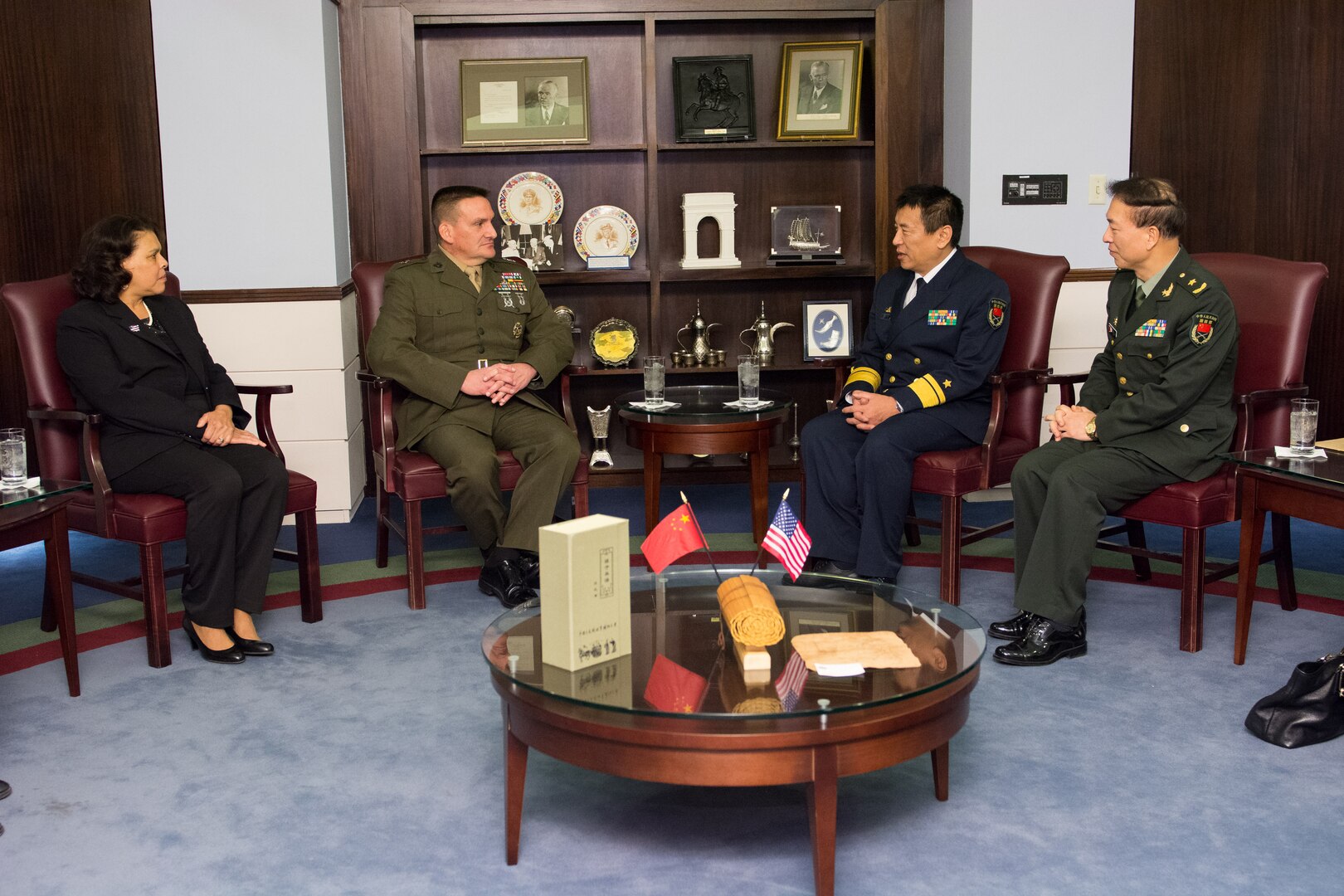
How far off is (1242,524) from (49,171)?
4.15 meters

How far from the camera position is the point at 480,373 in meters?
4.33

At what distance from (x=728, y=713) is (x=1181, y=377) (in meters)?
1.96

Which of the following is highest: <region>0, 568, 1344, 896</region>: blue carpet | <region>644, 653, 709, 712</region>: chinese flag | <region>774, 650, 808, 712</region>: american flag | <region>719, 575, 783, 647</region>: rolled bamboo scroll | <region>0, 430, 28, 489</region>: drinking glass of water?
<region>0, 430, 28, 489</region>: drinking glass of water

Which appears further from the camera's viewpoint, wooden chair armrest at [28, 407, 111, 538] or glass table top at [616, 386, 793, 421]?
glass table top at [616, 386, 793, 421]

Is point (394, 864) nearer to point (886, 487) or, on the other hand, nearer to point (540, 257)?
point (886, 487)

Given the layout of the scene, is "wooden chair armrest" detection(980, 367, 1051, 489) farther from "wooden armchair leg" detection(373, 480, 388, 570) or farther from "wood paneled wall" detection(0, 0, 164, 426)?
"wood paneled wall" detection(0, 0, 164, 426)

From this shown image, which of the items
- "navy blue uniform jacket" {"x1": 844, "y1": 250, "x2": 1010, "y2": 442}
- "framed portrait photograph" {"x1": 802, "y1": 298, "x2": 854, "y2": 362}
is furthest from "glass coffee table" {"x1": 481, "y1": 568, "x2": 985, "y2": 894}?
"framed portrait photograph" {"x1": 802, "y1": 298, "x2": 854, "y2": 362}

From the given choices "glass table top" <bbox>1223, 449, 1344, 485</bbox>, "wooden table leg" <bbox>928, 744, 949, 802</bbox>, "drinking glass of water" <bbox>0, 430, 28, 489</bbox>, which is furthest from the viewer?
"drinking glass of water" <bbox>0, 430, 28, 489</bbox>

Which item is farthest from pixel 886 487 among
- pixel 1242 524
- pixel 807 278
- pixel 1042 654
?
pixel 807 278

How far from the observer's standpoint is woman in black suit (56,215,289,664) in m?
3.63

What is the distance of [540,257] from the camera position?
559 centimetres

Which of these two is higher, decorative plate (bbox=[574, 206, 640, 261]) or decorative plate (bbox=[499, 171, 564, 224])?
decorative plate (bbox=[499, 171, 564, 224])

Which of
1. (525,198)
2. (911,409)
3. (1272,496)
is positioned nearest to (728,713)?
(1272,496)

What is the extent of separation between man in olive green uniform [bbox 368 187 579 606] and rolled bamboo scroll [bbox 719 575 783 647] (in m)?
1.60
